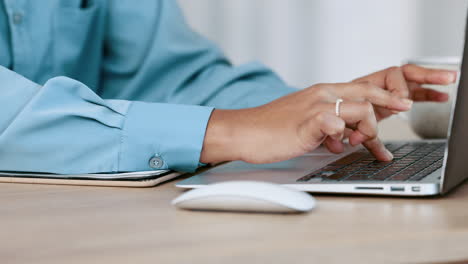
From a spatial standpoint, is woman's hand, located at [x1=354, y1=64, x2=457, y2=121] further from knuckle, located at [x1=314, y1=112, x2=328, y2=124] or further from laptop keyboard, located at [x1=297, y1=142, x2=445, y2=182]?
knuckle, located at [x1=314, y1=112, x2=328, y2=124]

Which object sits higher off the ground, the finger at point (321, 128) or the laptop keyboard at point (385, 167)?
the finger at point (321, 128)

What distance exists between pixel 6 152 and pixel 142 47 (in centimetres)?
53

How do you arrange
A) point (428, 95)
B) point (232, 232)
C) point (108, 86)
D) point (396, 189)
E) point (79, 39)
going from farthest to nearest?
point (108, 86) → point (79, 39) → point (428, 95) → point (396, 189) → point (232, 232)

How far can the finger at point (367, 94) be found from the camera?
2.54 feet

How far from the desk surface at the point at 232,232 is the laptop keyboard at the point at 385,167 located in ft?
0.14

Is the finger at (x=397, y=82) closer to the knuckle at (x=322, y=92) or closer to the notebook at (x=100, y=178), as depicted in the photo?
the knuckle at (x=322, y=92)

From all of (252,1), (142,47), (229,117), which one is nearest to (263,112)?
(229,117)

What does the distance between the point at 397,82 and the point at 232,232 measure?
1.65 ft

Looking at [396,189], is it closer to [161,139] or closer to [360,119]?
[360,119]

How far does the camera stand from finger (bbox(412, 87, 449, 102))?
0.99 metres

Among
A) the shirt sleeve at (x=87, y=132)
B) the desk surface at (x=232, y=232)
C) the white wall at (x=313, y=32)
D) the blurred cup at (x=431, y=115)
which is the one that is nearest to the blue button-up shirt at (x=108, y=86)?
the shirt sleeve at (x=87, y=132)

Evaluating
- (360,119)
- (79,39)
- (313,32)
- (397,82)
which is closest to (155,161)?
(360,119)

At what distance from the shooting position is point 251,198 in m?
0.54

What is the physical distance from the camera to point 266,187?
547 mm
